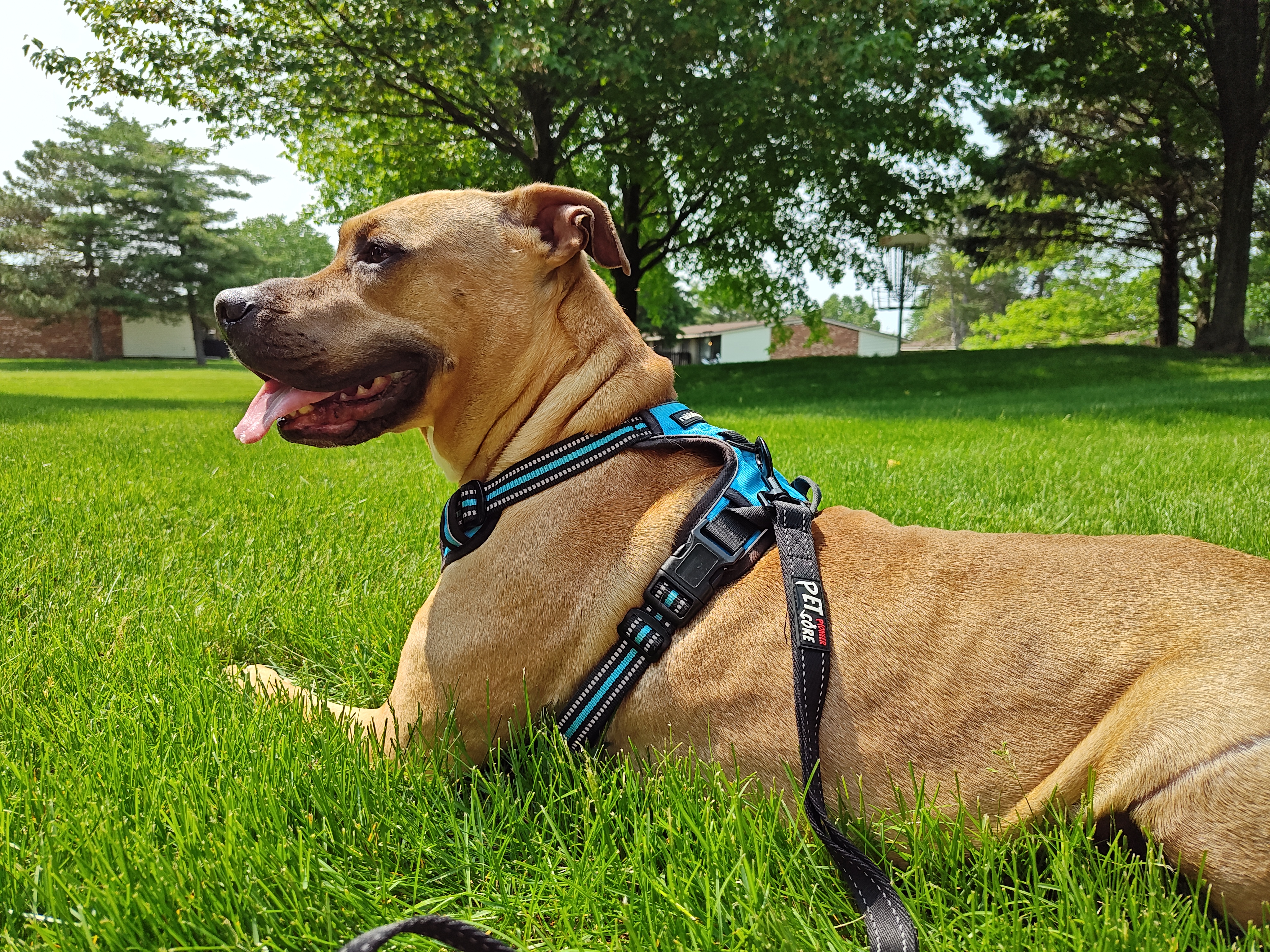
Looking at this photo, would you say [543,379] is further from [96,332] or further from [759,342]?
[759,342]

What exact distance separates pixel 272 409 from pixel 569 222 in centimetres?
118

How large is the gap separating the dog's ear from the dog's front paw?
1741 mm

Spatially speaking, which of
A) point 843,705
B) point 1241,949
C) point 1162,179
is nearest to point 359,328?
point 843,705

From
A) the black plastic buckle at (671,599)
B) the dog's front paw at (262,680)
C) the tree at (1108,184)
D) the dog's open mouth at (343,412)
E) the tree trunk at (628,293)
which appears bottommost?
the dog's front paw at (262,680)

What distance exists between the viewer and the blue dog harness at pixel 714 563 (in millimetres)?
1730

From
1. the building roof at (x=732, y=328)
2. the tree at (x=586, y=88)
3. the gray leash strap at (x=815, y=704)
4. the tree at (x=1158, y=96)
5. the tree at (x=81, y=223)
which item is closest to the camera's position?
the gray leash strap at (x=815, y=704)

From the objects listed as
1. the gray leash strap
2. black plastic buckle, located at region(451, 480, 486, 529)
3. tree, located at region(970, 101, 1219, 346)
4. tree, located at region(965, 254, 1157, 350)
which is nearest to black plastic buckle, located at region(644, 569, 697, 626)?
the gray leash strap

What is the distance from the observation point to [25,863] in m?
1.77

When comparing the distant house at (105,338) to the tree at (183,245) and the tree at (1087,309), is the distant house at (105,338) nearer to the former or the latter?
the tree at (183,245)

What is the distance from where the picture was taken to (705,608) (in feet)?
7.06

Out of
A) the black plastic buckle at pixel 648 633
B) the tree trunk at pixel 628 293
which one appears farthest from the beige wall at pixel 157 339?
the black plastic buckle at pixel 648 633

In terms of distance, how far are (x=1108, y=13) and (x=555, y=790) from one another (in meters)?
27.5

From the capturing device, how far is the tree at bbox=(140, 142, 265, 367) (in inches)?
2072

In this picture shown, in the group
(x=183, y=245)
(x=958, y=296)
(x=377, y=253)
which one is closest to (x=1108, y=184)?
(x=377, y=253)
